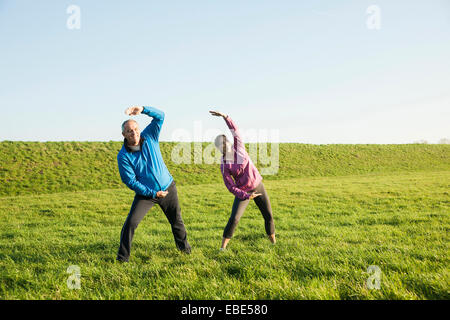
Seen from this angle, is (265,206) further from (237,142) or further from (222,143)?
(222,143)

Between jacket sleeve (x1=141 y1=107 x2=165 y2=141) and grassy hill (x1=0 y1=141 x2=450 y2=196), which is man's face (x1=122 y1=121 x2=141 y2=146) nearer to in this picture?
jacket sleeve (x1=141 y1=107 x2=165 y2=141)

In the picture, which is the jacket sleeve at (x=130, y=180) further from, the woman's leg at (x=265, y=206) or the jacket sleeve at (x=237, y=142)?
the woman's leg at (x=265, y=206)

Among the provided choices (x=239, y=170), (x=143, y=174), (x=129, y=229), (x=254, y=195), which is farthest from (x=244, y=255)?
(x=143, y=174)

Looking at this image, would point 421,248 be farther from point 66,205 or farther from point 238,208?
point 66,205

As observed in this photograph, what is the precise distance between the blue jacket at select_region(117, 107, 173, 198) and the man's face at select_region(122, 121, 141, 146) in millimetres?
161

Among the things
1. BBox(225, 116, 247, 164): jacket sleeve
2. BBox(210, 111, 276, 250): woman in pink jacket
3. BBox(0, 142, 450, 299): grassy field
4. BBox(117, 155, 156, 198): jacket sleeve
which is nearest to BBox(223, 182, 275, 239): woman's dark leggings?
BBox(210, 111, 276, 250): woman in pink jacket

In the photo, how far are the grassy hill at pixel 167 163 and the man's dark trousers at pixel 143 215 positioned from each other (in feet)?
67.6

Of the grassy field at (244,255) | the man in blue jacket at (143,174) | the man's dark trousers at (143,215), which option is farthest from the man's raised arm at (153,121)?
the grassy field at (244,255)

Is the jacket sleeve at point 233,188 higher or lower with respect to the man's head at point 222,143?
lower

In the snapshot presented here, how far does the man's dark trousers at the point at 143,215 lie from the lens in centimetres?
463

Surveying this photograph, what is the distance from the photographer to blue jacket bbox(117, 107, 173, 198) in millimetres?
4570

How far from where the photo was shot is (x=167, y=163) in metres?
35.0

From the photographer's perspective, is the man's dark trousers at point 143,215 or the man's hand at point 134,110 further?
the man's dark trousers at point 143,215

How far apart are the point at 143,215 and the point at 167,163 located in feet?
101
